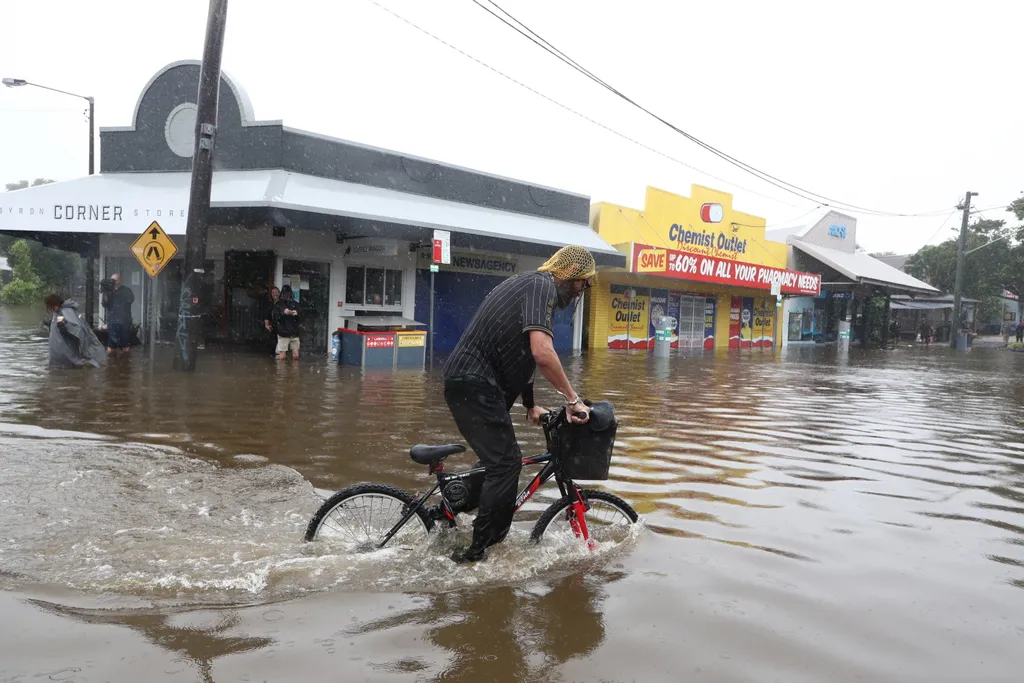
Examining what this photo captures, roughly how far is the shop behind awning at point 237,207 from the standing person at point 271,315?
149 cm

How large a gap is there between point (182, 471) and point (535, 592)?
3.44 meters

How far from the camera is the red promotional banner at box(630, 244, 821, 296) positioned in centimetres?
2302

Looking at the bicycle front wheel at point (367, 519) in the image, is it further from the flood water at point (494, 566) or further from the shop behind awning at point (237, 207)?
the shop behind awning at point (237, 207)

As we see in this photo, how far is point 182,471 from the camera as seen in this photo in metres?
5.81

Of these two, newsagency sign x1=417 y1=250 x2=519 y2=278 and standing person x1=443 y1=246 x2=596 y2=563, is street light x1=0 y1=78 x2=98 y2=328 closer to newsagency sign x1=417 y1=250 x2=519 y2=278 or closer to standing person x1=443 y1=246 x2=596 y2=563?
newsagency sign x1=417 y1=250 x2=519 y2=278

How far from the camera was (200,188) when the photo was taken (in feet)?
38.0

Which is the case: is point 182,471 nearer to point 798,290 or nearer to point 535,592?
point 535,592

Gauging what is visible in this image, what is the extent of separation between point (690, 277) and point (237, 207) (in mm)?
15653

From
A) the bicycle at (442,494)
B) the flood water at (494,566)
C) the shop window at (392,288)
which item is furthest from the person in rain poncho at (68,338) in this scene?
the bicycle at (442,494)

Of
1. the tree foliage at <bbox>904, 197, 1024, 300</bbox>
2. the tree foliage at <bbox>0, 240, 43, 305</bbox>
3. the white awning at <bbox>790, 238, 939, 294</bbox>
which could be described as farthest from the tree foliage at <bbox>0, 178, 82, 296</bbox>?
the tree foliage at <bbox>904, 197, 1024, 300</bbox>

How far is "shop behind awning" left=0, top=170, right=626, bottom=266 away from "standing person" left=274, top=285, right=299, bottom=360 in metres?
1.56

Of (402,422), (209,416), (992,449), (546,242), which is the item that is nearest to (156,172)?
(546,242)

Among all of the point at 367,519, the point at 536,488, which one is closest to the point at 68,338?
the point at 367,519

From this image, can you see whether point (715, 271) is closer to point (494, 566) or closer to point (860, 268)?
point (860, 268)
